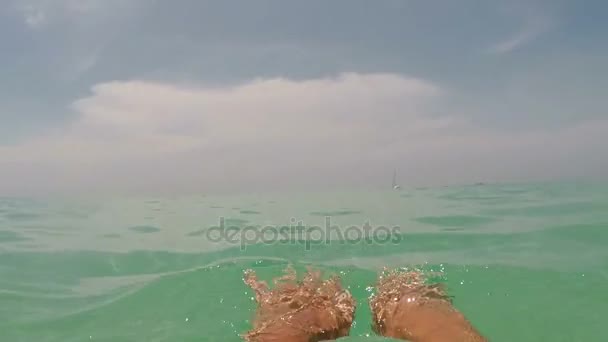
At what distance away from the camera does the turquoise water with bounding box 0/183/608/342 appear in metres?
5.71

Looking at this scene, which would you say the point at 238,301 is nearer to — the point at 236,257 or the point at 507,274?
the point at 236,257

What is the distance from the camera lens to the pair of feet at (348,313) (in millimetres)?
3996

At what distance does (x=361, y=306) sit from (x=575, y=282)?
322 centimetres

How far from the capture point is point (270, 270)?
8.12 meters

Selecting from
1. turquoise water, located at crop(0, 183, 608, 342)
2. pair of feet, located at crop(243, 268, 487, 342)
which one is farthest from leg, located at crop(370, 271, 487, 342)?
turquoise water, located at crop(0, 183, 608, 342)
